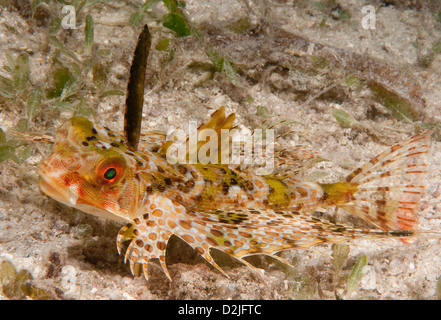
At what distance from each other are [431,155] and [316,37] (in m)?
2.34

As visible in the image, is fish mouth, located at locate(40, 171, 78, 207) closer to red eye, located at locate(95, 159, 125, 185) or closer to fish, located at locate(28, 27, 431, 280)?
fish, located at locate(28, 27, 431, 280)

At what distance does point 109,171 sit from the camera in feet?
7.88

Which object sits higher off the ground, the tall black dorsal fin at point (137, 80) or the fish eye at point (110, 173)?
the tall black dorsal fin at point (137, 80)

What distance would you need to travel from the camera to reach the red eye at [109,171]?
7.73 feet

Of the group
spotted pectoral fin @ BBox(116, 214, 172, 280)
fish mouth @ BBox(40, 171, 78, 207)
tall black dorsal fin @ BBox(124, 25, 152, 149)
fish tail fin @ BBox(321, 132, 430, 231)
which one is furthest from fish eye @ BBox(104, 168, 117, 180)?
fish tail fin @ BBox(321, 132, 430, 231)

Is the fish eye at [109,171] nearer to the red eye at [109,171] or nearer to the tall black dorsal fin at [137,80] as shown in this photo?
the red eye at [109,171]

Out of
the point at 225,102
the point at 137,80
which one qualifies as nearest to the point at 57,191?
the point at 137,80

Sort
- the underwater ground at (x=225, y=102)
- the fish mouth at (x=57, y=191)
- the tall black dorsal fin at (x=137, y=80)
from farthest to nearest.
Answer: the underwater ground at (x=225, y=102) → the fish mouth at (x=57, y=191) → the tall black dorsal fin at (x=137, y=80)

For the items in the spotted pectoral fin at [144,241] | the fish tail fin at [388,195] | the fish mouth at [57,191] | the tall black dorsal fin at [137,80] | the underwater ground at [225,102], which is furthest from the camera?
the fish tail fin at [388,195]

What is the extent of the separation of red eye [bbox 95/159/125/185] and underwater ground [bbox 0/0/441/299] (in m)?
0.75

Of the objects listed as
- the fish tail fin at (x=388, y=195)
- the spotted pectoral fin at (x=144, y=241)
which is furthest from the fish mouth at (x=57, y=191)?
the fish tail fin at (x=388, y=195)

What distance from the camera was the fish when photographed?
2393 millimetres

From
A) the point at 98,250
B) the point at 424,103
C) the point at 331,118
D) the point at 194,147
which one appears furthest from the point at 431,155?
the point at 98,250

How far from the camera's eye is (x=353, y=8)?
5.30 meters
